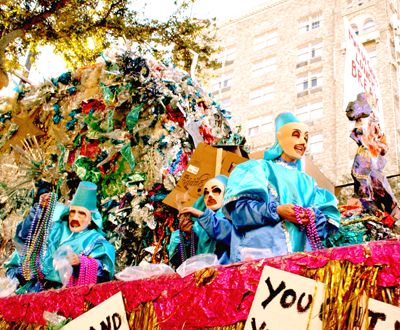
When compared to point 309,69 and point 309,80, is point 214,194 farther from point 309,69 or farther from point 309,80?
point 309,69

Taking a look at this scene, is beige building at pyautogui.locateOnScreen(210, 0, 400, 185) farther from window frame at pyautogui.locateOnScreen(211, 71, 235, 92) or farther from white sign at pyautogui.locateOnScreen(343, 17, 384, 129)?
white sign at pyautogui.locateOnScreen(343, 17, 384, 129)

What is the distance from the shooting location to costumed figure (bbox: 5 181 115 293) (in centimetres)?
338

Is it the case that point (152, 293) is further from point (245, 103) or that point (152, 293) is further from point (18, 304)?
point (245, 103)

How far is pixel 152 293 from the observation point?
1.94m

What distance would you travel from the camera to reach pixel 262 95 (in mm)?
22875

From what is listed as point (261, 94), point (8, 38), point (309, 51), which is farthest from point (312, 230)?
point (309, 51)

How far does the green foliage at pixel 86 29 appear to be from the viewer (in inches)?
273

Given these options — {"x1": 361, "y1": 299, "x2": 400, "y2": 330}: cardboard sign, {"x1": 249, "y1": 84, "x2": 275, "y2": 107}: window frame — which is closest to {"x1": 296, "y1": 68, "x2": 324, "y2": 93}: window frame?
{"x1": 249, "y1": 84, "x2": 275, "y2": 107}: window frame

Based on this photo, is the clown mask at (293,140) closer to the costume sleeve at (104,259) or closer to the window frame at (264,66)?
the costume sleeve at (104,259)

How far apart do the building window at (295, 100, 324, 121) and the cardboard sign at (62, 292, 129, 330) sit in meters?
19.4

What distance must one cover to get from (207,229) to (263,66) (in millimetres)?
22059

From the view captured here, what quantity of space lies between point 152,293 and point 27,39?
24.2 ft

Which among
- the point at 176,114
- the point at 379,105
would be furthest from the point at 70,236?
the point at 379,105

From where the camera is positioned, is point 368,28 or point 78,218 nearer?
point 78,218
